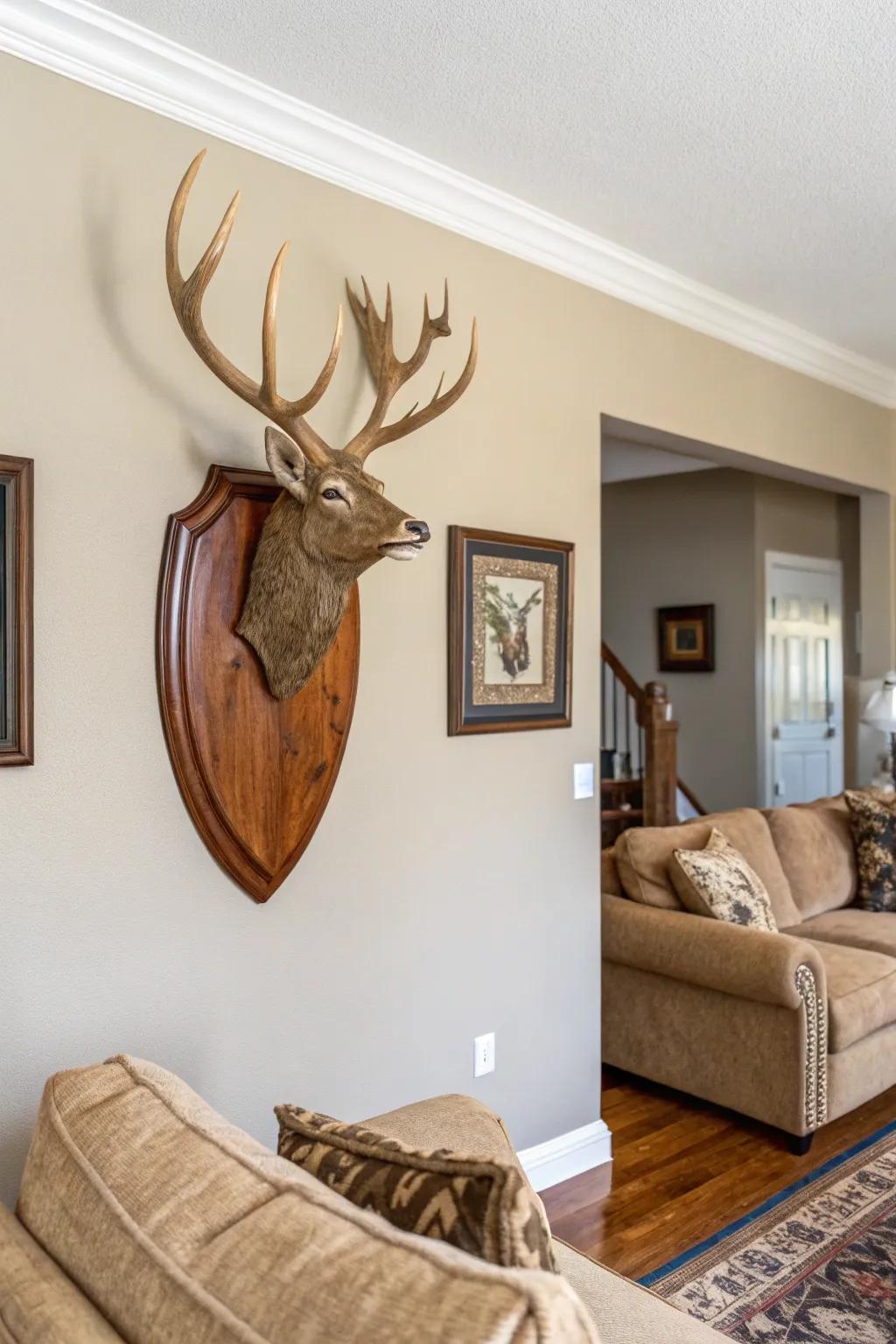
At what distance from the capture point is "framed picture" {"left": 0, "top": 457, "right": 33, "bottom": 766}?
6.83 ft

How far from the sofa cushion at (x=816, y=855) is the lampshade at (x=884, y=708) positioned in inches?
19.4

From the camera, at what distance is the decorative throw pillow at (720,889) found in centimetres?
372

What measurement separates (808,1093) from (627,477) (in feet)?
15.2

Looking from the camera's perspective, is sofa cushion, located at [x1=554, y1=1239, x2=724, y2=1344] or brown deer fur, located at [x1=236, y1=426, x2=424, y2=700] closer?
sofa cushion, located at [x1=554, y1=1239, x2=724, y2=1344]

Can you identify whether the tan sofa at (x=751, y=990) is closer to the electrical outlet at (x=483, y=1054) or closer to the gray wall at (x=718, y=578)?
the electrical outlet at (x=483, y=1054)

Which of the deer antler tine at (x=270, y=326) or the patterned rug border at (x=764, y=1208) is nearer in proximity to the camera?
the deer antler tine at (x=270, y=326)

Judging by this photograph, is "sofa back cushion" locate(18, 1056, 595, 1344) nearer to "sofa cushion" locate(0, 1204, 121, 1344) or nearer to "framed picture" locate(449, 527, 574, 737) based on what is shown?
"sofa cushion" locate(0, 1204, 121, 1344)

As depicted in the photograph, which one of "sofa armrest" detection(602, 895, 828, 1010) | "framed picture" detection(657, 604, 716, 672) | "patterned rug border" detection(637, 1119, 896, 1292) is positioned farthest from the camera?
"framed picture" detection(657, 604, 716, 672)

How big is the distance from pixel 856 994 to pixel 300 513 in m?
2.51

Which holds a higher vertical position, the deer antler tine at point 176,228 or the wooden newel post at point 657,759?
the deer antler tine at point 176,228

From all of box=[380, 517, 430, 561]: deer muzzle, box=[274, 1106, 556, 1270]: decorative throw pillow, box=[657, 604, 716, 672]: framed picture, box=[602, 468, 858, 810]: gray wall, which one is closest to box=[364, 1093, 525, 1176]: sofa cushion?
box=[274, 1106, 556, 1270]: decorative throw pillow

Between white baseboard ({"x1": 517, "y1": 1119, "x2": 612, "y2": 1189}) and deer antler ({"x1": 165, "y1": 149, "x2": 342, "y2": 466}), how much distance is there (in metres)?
2.18

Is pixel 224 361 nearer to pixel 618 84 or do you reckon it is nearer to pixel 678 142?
pixel 618 84

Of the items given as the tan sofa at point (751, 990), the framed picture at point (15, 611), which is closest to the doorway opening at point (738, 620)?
the tan sofa at point (751, 990)
